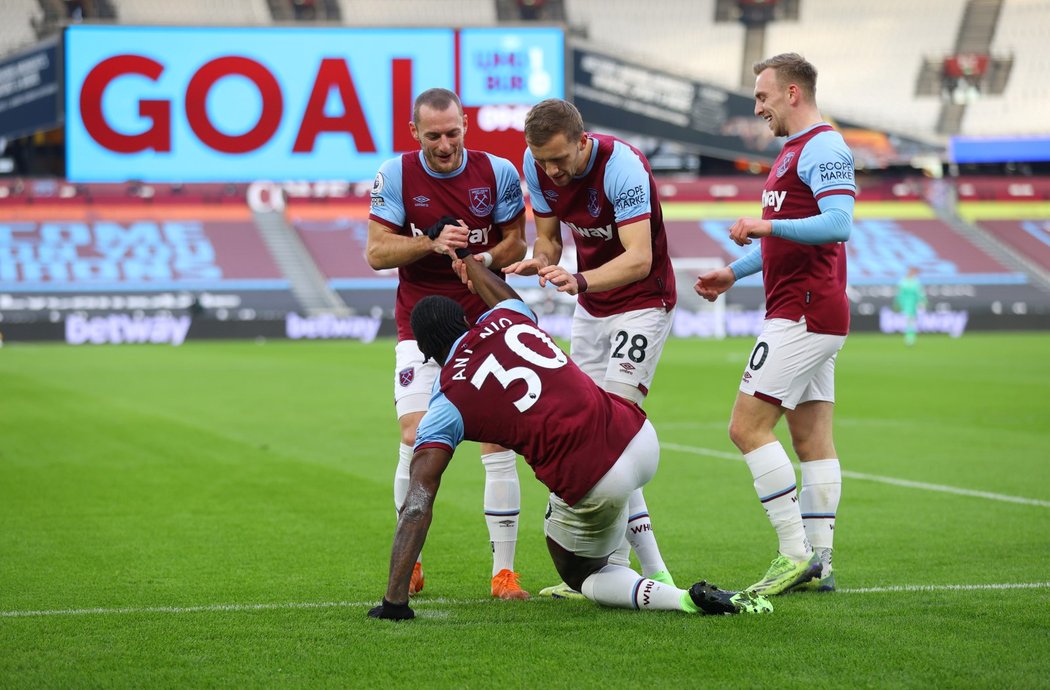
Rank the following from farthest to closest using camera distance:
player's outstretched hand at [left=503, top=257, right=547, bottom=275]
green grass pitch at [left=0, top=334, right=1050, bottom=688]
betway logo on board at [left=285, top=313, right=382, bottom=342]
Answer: betway logo on board at [left=285, top=313, right=382, bottom=342]
player's outstretched hand at [left=503, top=257, right=547, bottom=275]
green grass pitch at [left=0, top=334, right=1050, bottom=688]

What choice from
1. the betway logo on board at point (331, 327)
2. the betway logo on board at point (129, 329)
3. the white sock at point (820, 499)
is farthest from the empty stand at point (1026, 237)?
the white sock at point (820, 499)

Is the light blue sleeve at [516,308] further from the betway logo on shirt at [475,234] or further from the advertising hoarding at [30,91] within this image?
the advertising hoarding at [30,91]

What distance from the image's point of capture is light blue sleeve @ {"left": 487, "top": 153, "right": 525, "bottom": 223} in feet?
20.6

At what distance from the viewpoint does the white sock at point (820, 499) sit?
6.00 m

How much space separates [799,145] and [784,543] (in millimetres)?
1770

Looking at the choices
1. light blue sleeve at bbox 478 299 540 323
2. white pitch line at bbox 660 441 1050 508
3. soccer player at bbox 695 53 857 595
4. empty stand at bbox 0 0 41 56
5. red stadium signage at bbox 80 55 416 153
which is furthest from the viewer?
empty stand at bbox 0 0 41 56

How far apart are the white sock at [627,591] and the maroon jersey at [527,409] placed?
1.54 ft

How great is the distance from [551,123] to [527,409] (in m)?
1.26

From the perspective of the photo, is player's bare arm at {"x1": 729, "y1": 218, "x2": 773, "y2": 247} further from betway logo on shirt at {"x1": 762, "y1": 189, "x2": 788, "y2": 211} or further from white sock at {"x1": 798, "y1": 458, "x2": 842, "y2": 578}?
white sock at {"x1": 798, "y1": 458, "x2": 842, "y2": 578}

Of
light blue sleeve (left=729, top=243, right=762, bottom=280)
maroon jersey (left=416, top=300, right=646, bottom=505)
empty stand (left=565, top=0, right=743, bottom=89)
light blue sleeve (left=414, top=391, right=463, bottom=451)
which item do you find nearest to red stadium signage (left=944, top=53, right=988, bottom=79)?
empty stand (left=565, top=0, right=743, bottom=89)

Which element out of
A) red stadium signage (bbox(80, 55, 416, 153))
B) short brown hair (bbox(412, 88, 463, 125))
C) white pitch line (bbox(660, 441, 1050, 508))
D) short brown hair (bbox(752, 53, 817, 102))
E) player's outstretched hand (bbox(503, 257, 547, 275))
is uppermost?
red stadium signage (bbox(80, 55, 416, 153))

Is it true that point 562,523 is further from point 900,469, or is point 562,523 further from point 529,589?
point 900,469

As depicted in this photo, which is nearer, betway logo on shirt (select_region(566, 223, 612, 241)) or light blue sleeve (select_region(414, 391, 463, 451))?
light blue sleeve (select_region(414, 391, 463, 451))

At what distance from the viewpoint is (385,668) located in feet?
14.5
